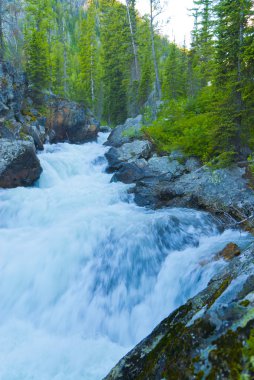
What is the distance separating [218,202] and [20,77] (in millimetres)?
18775

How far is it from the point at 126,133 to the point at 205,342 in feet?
64.8

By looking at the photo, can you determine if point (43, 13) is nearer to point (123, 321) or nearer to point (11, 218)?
point (11, 218)

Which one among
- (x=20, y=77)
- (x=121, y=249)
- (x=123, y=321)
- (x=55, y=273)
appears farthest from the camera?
(x=20, y=77)

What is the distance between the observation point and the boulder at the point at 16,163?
43.0ft

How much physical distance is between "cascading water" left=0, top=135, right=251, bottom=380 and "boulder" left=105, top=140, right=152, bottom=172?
6320mm

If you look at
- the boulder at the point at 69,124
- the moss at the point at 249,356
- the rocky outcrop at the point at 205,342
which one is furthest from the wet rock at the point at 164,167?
the moss at the point at 249,356

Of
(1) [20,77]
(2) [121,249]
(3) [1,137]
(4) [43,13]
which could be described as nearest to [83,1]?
(4) [43,13]

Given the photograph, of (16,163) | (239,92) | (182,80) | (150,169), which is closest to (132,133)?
(150,169)

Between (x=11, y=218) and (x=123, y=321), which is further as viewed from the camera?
(x=11, y=218)

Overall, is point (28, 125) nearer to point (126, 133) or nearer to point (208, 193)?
point (126, 133)

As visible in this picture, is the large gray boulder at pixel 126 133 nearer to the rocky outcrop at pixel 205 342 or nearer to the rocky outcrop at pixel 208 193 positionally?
the rocky outcrop at pixel 208 193

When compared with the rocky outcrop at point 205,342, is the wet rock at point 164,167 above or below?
below

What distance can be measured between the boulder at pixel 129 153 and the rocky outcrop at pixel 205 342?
46.8 ft

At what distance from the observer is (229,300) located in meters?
2.57
